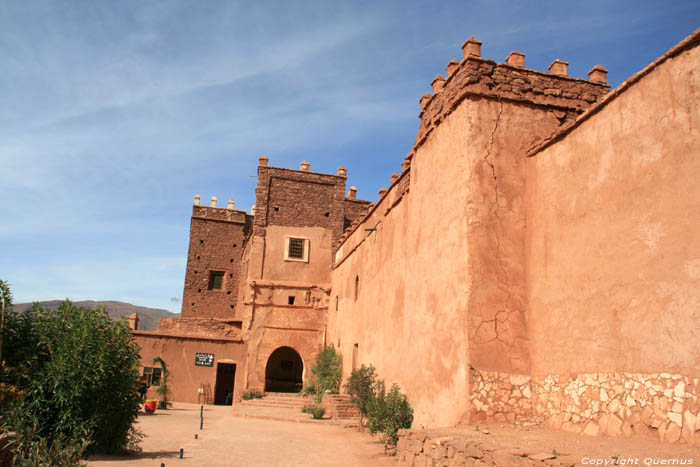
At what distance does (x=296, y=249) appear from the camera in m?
25.0

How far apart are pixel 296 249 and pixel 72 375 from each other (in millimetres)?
16546

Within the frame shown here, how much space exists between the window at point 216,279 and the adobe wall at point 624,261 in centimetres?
2644

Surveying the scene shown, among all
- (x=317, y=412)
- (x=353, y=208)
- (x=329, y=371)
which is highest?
(x=353, y=208)

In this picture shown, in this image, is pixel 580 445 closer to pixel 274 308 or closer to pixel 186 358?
pixel 274 308

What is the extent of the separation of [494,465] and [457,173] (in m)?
4.79

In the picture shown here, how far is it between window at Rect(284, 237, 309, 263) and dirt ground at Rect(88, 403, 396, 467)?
8966mm

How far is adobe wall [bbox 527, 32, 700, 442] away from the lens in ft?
18.3

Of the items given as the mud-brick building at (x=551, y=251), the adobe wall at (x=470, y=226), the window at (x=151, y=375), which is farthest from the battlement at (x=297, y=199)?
the adobe wall at (x=470, y=226)

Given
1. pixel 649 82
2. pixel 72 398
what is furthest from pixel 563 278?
pixel 72 398

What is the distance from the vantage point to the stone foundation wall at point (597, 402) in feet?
17.8

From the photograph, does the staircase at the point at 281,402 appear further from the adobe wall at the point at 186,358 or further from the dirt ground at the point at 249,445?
the dirt ground at the point at 249,445

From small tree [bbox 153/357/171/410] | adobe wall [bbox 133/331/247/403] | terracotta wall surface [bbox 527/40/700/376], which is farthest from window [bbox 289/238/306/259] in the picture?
terracotta wall surface [bbox 527/40/700/376]

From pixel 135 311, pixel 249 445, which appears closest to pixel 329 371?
pixel 249 445

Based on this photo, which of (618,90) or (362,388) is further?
(362,388)
